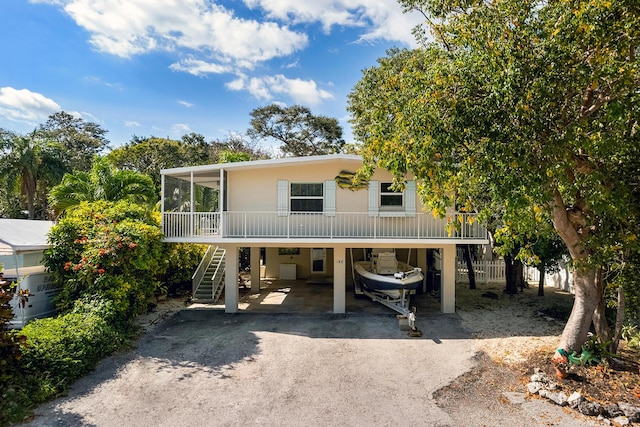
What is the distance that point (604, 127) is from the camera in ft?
22.9

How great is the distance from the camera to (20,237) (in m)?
9.91

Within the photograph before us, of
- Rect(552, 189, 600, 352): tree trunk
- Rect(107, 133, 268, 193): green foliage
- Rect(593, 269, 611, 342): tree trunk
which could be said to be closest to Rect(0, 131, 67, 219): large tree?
Rect(107, 133, 268, 193): green foliage

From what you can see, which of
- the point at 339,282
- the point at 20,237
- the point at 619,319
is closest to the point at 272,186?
the point at 339,282

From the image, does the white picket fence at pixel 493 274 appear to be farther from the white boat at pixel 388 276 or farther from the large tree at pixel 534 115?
the large tree at pixel 534 115

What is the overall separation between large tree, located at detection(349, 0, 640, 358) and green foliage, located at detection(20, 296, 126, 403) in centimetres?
777

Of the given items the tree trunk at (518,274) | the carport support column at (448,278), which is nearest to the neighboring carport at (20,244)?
the carport support column at (448,278)

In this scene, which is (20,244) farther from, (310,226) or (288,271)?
(288,271)

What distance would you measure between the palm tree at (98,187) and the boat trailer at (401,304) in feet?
32.1

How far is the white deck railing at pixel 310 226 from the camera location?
11.5m

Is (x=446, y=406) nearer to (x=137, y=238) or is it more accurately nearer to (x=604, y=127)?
(x=604, y=127)

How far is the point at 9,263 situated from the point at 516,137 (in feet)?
47.5

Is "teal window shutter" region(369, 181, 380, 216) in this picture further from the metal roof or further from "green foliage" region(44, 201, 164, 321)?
the metal roof

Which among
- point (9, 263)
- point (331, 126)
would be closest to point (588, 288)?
point (9, 263)

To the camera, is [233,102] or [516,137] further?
[233,102]
